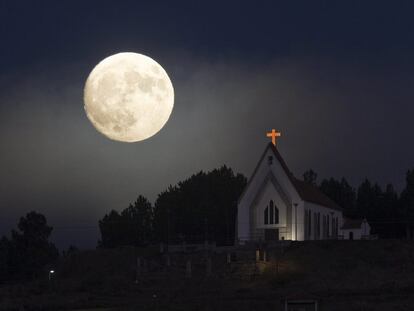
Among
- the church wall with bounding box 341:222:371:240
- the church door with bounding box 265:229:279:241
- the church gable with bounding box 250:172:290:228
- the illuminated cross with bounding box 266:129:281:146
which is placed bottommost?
the church door with bounding box 265:229:279:241

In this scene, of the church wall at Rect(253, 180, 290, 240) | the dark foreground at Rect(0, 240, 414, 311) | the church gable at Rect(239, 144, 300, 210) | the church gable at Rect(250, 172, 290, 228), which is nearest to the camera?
the dark foreground at Rect(0, 240, 414, 311)

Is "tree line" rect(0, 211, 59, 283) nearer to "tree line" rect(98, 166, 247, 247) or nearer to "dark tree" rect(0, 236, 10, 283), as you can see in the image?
"dark tree" rect(0, 236, 10, 283)

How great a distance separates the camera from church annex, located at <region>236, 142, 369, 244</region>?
85375 mm

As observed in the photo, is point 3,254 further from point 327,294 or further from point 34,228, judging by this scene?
point 327,294

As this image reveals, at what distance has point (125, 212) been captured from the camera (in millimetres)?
121062

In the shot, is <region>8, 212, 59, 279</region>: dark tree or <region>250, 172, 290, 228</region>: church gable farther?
<region>8, 212, 59, 279</region>: dark tree

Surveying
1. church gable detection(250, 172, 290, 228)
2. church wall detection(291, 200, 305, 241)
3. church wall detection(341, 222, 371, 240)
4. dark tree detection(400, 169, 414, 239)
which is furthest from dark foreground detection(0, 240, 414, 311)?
dark tree detection(400, 169, 414, 239)

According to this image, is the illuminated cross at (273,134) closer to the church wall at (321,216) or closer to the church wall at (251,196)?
the church wall at (251,196)

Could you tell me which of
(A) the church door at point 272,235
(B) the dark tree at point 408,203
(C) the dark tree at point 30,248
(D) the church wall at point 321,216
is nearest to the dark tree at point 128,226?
(C) the dark tree at point 30,248

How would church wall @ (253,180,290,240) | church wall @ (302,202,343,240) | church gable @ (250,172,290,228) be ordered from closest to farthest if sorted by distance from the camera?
church wall @ (253,180,290,240)
church gable @ (250,172,290,228)
church wall @ (302,202,343,240)

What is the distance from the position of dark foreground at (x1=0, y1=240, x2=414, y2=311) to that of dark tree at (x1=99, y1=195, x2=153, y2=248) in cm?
3216

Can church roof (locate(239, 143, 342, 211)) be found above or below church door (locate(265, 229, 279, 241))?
above

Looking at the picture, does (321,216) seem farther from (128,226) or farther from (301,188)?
(128,226)

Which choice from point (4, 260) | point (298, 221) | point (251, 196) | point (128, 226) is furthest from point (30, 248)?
point (298, 221)
